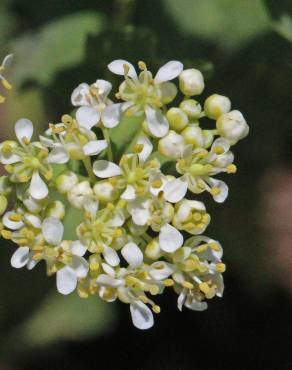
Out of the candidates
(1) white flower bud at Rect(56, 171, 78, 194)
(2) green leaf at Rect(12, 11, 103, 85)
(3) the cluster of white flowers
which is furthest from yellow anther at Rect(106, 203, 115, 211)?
(2) green leaf at Rect(12, 11, 103, 85)

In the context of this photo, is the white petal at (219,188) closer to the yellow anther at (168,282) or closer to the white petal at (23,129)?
the yellow anther at (168,282)

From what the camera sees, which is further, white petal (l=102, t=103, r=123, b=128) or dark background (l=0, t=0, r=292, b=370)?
dark background (l=0, t=0, r=292, b=370)

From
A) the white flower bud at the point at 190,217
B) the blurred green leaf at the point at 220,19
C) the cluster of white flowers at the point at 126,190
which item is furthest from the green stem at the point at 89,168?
the blurred green leaf at the point at 220,19

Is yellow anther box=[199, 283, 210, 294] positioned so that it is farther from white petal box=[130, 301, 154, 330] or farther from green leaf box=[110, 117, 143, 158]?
green leaf box=[110, 117, 143, 158]

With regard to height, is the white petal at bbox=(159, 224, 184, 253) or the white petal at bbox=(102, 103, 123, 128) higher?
the white petal at bbox=(102, 103, 123, 128)

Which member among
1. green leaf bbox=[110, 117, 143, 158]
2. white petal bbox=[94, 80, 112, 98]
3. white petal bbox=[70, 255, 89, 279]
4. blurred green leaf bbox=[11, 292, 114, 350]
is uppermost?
white petal bbox=[94, 80, 112, 98]

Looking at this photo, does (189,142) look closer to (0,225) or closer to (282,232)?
(0,225)

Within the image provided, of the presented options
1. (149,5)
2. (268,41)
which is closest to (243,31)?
(268,41)
